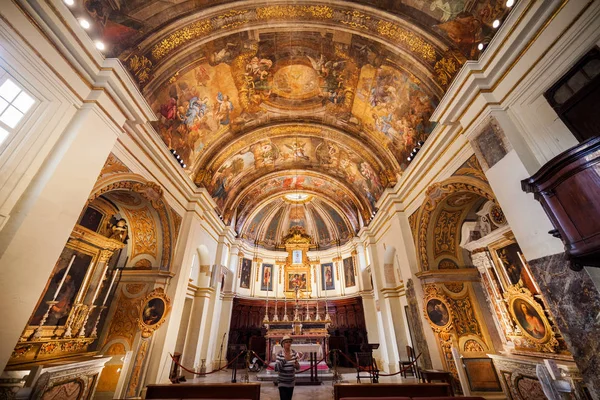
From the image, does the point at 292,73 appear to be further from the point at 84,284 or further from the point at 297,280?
the point at 297,280

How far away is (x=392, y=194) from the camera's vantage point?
9492mm

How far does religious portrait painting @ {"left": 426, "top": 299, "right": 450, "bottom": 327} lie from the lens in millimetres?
6645

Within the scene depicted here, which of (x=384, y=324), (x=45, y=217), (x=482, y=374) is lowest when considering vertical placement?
(x=482, y=374)

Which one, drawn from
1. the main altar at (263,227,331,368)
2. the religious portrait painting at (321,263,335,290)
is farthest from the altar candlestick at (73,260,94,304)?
the religious portrait painting at (321,263,335,290)

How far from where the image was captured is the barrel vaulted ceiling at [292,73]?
5.76 m

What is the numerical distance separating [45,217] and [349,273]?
589 inches

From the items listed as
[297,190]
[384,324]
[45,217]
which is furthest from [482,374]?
[297,190]

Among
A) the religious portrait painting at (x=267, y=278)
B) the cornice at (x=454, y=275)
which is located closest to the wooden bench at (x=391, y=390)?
the cornice at (x=454, y=275)

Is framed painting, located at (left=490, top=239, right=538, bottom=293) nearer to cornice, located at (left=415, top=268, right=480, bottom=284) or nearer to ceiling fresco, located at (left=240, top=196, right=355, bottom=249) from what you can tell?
cornice, located at (left=415, top=268, right=480, bottom=284)

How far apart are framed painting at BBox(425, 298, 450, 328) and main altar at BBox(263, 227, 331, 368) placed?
5.70 meters

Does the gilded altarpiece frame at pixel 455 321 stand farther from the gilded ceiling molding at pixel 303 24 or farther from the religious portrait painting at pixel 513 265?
the gilded ceiling molding at pixel 303 24

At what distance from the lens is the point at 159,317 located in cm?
661

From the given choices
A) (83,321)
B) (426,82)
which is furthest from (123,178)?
(426,82)

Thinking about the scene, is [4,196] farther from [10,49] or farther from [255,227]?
[255,227]
